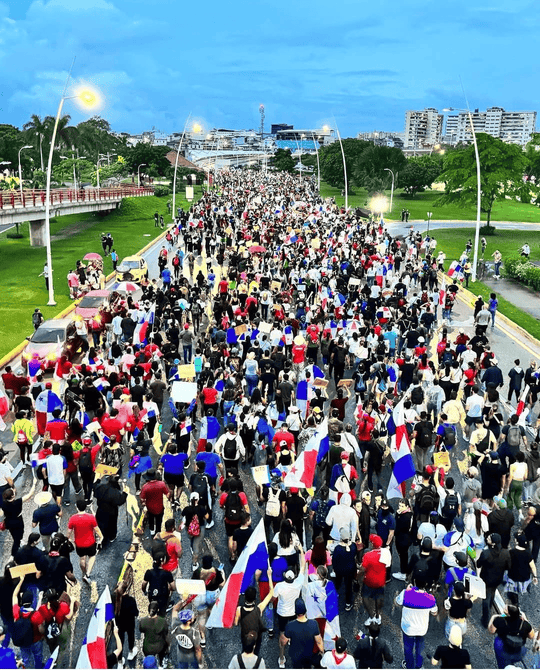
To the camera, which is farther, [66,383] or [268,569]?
[66,383]

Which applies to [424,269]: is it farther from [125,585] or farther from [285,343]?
[125,585]

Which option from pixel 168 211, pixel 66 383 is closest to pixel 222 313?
pixel 66 383

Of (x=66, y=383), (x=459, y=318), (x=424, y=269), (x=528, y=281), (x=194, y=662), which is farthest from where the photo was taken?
(x=528, y=281)

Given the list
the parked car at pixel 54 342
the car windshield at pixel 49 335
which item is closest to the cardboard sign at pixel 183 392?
the parked car at pixel 54 342

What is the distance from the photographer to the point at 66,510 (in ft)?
37.9

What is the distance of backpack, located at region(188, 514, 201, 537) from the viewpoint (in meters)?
9.36

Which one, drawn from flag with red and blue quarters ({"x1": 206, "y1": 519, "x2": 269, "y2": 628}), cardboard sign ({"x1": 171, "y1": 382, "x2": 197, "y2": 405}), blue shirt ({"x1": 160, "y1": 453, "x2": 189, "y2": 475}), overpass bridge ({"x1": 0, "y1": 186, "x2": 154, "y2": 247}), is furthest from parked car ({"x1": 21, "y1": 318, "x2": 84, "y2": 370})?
overpass bridge ({"x1": 0, "y1": 186, "x2": 154, "y2": 247})

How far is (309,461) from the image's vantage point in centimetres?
1066

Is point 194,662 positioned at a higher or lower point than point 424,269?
lower

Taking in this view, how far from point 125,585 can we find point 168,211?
2773 inches

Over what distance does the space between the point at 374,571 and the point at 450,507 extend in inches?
65.2

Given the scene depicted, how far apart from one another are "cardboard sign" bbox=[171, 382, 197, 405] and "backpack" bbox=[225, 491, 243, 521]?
4.15m

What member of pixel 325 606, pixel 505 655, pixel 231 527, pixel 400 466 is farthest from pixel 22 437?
pixel 505 655

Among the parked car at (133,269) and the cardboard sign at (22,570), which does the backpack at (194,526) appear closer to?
the cardboard sign at (22,570)
